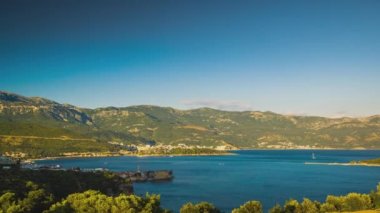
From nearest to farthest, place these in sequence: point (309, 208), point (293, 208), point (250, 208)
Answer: point (250, 208) < point (309, 208) < point (293, 208)

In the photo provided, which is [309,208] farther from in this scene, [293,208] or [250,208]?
[250,208]

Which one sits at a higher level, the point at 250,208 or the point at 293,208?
the point at 250,208

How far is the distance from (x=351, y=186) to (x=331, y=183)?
13042mm

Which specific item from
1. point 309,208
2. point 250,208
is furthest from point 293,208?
point 250,208

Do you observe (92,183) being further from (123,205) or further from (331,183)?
(331,183)

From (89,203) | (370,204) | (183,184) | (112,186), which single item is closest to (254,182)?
(183,184)

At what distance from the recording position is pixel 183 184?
174m

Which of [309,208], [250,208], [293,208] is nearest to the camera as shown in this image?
[250,208]

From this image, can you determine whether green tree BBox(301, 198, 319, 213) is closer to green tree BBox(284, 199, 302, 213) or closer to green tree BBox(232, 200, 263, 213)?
green tree BBox(284, 199, 302, 213)

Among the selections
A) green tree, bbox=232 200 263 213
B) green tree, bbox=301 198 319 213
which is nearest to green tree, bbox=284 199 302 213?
green tree, bbox=301 198 319 213

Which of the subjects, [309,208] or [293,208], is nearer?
[309,208]

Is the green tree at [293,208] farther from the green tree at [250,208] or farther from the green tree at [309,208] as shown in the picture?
the green tree at [250,208]

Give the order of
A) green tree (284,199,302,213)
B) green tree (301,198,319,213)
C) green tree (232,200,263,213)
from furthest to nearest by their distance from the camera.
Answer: green tree (284,199,302,213)
green tree (301,198,319,213)
green tree (232,200,263,213)

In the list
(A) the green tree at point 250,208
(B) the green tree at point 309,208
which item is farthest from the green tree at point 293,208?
(A) the green tree at point 250,208
